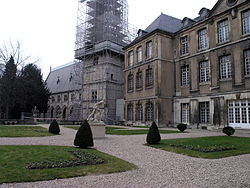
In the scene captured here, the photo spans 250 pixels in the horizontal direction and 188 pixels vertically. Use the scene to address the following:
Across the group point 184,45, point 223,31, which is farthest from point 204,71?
point 184,45

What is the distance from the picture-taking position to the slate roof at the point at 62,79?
46.9 m

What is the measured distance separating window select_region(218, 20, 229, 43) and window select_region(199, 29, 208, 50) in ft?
5.14

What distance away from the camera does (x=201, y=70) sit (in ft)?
67.1

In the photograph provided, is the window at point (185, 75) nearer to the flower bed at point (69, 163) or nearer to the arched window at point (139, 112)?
the arched window at point (139, 112)

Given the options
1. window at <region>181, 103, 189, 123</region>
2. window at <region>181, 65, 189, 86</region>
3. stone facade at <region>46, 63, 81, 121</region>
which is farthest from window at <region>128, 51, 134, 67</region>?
stone facade at <region>46, 63, 81, 121</region>

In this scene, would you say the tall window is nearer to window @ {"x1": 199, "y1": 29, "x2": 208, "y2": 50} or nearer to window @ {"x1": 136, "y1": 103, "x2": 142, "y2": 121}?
window @ {"x1": 199, "y1": 29, "x2": 208, "y2": 50}

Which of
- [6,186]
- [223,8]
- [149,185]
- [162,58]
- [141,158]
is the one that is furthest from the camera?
[162,58]

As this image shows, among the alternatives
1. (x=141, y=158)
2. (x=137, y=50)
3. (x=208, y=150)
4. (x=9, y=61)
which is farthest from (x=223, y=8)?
(x=9, y=61)

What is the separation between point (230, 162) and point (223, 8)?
16.6m

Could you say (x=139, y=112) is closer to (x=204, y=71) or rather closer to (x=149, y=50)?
(x=149, y=50)

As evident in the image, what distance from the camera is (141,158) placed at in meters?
6.69

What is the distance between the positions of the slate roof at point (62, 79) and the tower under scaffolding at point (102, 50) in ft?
38.4

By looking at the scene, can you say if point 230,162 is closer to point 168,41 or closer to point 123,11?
point 168,41

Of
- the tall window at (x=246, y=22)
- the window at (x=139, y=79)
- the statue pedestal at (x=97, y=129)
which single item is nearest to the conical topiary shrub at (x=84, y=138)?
the statue pedestal at (x=97, y=129)
